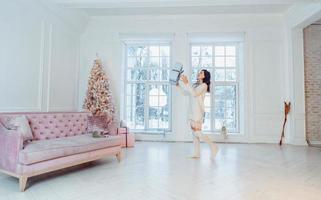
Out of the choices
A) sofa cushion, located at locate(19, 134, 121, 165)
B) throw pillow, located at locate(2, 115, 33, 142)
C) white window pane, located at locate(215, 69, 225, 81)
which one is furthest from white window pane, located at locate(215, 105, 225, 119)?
throw pillow, located at locate(2, 115, 33, 142)

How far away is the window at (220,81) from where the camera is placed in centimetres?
675

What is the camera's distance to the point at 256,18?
646cm

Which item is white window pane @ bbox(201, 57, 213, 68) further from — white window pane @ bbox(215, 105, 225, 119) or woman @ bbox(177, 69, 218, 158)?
woman @ bbox(177, 69, 218, 158)

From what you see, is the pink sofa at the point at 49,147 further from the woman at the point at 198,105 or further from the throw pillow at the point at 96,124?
the woman at the point at 198,105

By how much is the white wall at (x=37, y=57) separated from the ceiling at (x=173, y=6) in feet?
1.83

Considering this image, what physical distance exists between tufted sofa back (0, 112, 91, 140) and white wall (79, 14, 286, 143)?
94.8 inches

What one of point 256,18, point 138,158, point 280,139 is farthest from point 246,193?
point 256,18

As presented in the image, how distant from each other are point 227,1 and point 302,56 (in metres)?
3.11

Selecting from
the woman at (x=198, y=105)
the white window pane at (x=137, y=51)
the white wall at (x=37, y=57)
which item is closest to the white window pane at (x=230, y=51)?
the white window pane at (x=137, y=51)

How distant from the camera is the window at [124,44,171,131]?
684 cm

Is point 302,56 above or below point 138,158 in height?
above

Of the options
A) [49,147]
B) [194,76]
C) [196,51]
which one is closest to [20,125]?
[49,147]

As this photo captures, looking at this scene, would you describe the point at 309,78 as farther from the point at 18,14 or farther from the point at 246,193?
the point at 18,14

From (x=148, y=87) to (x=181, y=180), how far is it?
420 cm
